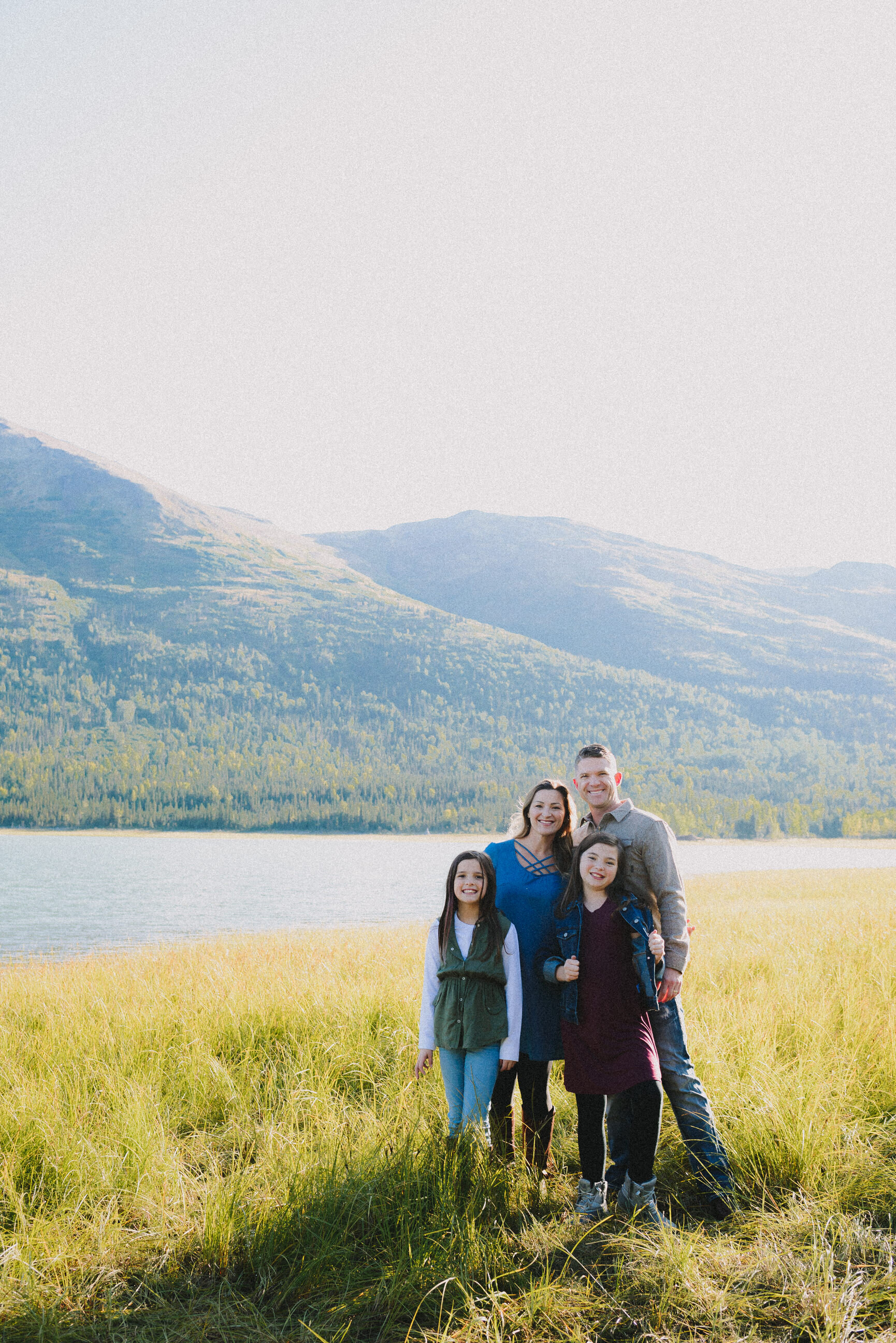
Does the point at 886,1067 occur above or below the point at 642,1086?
below

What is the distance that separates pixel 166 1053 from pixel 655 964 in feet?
10.6

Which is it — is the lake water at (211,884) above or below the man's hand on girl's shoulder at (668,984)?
below

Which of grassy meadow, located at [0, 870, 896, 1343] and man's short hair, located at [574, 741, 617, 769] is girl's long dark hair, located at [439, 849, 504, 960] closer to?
man's short hair, located at [574, 741, 617, 769]

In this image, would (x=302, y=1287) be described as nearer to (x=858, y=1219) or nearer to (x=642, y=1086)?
(x=642, y=1086)

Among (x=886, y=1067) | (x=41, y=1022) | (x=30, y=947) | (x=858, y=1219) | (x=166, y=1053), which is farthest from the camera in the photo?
(x=30, y=947)

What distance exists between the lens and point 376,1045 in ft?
17.7

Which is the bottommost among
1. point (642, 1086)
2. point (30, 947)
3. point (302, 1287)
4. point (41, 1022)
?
point (30, 947)

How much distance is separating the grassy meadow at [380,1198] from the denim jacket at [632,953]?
0.76 meters

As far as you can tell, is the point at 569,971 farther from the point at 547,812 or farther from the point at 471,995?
the point at 547,812

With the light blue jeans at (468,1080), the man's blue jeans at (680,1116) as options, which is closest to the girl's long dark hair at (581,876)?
the man's blue jeans at (680,1116)

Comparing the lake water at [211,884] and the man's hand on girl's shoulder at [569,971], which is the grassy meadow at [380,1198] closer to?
the man's hand on girl's shoulder at [569,971]

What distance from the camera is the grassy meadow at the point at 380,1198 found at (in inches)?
110

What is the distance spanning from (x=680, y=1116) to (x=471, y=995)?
1063 mm

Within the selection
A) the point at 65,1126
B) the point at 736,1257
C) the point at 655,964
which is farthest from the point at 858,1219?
the point at 65,1126
